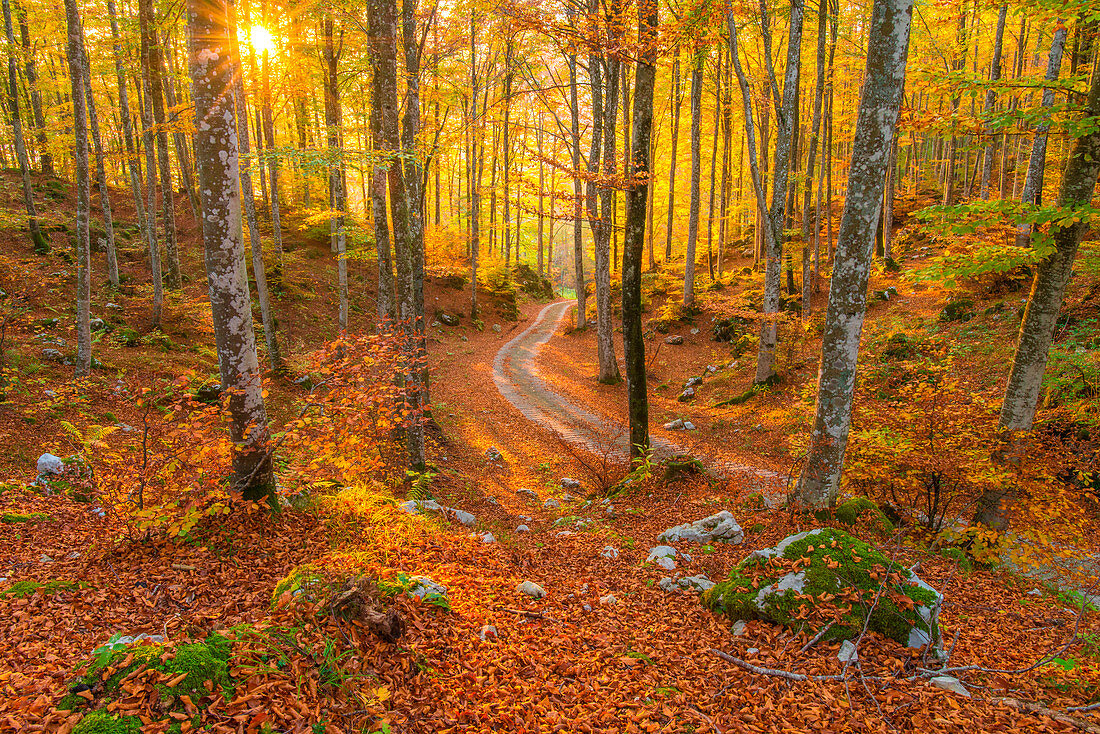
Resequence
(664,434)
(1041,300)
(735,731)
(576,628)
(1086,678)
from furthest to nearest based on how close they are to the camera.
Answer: (664,434)
(1041,300)
(576,628)
(1086,678)
(735,731)

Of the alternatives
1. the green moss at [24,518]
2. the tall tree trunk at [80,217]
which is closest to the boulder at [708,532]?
the green moss at [24,518]

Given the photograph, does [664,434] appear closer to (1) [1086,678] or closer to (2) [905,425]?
(2) [905,425]

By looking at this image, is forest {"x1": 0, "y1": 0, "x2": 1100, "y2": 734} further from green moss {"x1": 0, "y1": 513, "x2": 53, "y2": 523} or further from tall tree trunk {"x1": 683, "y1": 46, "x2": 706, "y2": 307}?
tall tree trunk {"x1": 683, "y1": 46, "x2": 706, "y2": 307}

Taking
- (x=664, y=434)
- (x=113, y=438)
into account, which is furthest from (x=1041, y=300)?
(x=113, y=438)

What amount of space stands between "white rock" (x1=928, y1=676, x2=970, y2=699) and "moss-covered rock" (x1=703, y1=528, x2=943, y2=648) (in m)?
0.37

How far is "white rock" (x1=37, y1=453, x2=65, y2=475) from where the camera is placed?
6.45 meters

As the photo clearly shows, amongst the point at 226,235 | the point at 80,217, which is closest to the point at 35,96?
the point at 80,217

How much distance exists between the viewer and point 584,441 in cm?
1204

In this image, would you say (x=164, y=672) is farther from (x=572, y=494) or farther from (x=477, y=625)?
(x=572, y=494)

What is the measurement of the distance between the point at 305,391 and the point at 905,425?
1330 cm

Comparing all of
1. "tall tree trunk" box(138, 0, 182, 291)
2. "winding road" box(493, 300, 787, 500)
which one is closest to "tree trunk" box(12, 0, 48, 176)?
"tall tree trunk" box(138, 0, 182, 291)

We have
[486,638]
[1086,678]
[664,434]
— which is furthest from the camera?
[664,434]

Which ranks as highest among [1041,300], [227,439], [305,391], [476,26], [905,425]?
[476,26]

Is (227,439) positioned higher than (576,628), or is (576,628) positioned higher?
(227,439)
